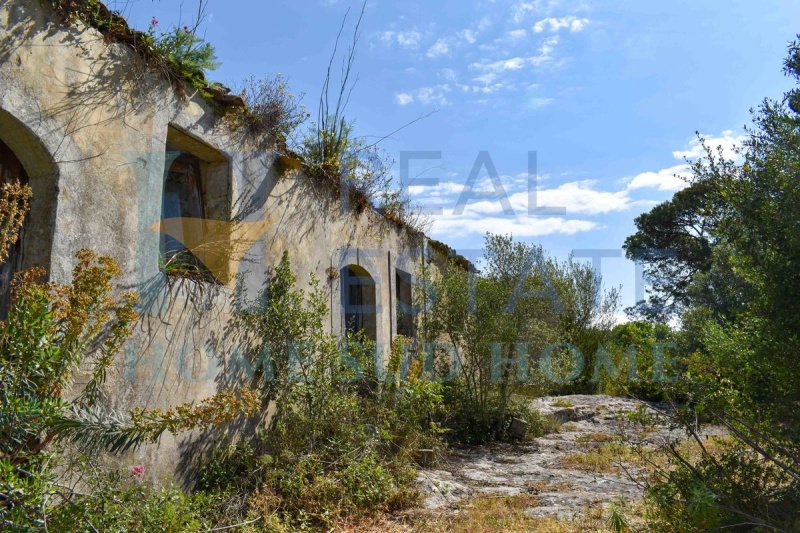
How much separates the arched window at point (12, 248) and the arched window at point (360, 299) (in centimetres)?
423

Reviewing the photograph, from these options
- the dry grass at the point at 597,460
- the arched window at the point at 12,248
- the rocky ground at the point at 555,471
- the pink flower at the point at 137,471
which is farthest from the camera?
the dry grass at the point at 597,460

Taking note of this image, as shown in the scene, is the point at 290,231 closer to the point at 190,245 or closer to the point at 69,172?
the point at 190,245

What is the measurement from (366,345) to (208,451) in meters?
1.94

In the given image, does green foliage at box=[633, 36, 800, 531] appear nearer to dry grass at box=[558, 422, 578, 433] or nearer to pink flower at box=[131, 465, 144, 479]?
pink flower at box=[131, 465, 144, 479]

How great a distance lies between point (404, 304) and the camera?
355 inches

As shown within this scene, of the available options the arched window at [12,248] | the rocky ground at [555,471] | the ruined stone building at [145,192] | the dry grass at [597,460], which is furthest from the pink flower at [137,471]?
the dry grass at [597,460]

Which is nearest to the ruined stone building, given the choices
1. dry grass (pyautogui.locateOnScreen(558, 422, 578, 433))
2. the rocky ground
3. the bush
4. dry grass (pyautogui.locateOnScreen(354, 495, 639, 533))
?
dry grass (pyautogui.locateOnScreen(354, 495, 639, 533))

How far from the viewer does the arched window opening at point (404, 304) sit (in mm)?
8750

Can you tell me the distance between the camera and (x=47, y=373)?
2.63m

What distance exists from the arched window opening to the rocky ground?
2.12m

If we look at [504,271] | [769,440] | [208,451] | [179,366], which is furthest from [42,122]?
[504,271]

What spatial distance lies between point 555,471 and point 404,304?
3664mm

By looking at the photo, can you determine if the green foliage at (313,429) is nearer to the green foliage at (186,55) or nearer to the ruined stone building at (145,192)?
the ruined stone building at (145,192)

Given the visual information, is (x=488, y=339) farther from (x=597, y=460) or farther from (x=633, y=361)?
(x=633, y=361)
